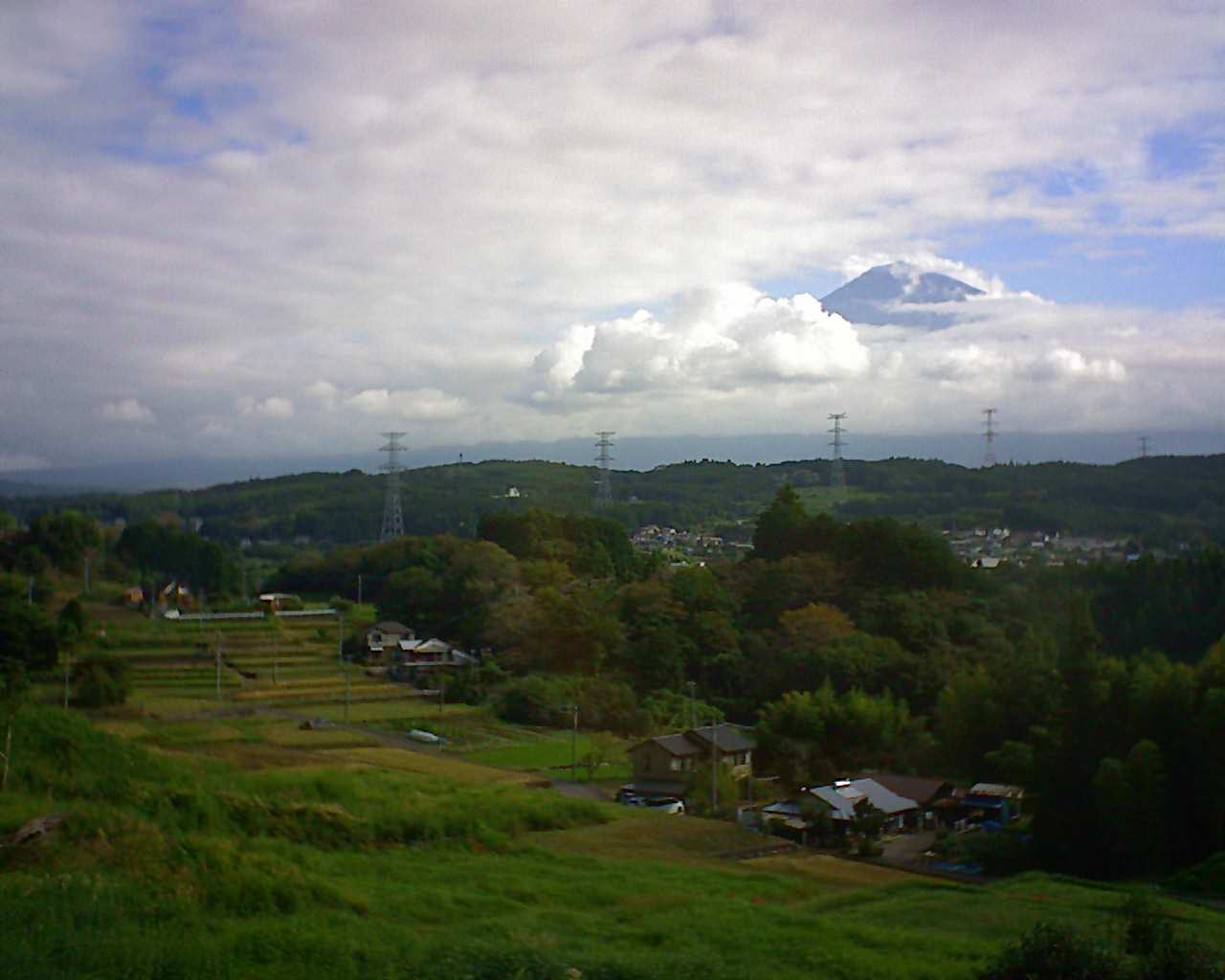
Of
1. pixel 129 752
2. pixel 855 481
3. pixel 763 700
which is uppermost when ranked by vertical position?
pixel 855 481

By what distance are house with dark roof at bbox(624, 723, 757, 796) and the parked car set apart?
0.96 ft

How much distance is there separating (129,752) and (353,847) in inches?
148

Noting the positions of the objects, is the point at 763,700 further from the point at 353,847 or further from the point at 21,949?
the point at 21,949

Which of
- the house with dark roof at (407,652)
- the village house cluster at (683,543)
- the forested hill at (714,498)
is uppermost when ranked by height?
the forested hill at (714,498)

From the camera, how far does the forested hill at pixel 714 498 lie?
3256 cm

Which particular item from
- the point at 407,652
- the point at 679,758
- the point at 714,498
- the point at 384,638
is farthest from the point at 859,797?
the point at 714,498

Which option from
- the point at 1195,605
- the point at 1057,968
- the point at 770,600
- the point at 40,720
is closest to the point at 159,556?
the point at 770,600

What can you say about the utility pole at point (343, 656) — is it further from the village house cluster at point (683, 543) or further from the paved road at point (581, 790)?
the village house cluster at point (683, 543)

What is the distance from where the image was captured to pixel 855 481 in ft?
169

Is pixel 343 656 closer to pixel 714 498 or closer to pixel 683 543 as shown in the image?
pixel 683 543

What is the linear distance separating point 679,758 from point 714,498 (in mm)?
38928

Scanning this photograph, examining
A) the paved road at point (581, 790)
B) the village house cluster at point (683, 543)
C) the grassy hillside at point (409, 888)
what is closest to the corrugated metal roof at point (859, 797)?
the grassy hillside at point (409, 888)

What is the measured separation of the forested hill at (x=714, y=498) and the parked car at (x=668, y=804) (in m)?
17.5

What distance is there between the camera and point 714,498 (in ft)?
200
